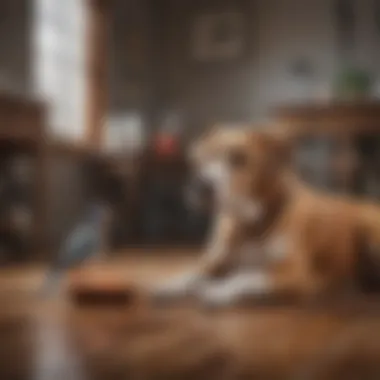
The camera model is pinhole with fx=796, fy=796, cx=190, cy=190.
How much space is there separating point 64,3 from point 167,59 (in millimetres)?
151

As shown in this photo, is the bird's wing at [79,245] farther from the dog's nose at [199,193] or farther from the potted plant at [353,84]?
the potted plant at [353,84]

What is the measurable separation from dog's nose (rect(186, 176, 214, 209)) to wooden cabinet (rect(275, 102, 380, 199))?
11 centimetres

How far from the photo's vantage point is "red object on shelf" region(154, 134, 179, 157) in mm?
916

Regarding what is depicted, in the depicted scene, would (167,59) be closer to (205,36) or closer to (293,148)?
(205,36)

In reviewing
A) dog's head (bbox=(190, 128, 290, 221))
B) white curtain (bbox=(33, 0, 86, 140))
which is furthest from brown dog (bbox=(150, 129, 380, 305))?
white curtain (bbox=(33, 0, 86, 140))

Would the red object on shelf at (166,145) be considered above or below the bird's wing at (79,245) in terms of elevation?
above

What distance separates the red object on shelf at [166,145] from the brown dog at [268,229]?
0.02 m

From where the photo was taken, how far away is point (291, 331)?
2.94ft

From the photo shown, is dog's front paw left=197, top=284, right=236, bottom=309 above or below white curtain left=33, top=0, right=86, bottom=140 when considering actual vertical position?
below

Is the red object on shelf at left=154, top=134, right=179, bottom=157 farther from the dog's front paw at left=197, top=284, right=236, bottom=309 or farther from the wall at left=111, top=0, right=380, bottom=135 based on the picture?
the dog's front paw at left=197, top=284, right=236, bottom=309

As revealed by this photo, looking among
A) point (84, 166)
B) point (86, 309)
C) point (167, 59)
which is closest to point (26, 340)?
point (86, 309)

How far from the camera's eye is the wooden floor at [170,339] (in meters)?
0.86

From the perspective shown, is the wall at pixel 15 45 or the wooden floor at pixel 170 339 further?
the wall at pixel 15 45

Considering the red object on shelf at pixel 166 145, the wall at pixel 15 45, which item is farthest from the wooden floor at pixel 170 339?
the wall at pixel 15 45
